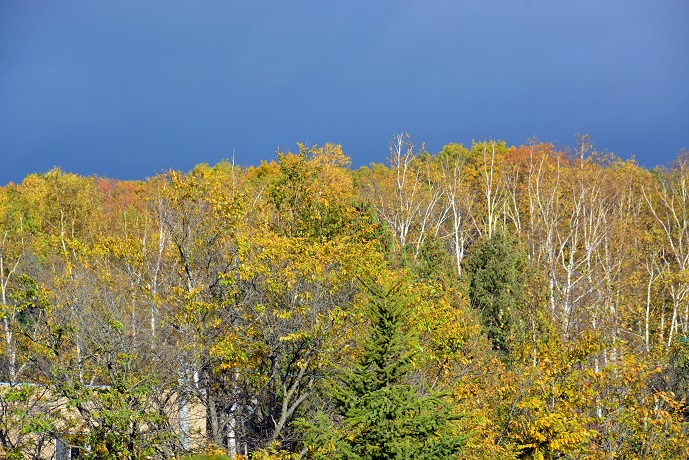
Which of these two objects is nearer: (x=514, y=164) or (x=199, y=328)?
(x=199, y=328)

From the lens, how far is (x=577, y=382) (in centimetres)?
1736

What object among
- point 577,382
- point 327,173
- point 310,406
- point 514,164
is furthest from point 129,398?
point 514,164

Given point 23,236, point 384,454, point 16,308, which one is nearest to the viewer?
point 384,454

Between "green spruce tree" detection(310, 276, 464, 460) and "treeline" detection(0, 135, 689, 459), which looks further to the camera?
"treeline" detection(0, 135, 689, 459)

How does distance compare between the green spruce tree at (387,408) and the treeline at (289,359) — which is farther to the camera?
the treeline at (289,359)

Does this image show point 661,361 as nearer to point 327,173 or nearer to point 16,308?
point 16,308

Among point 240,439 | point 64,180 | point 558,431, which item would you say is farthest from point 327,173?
point 558,431

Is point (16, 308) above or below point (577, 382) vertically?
above

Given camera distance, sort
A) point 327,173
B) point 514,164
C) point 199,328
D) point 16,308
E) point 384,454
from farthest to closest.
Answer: point 514,164 < point 327,173 < point 199,328 < point 16,308 < point 384,454

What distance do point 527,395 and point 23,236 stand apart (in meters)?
37.0

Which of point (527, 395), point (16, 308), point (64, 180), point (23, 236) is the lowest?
point (527, 395)

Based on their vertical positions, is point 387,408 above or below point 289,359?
below

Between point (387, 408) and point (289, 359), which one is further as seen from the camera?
point (289, 359)

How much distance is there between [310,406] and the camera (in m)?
20.4
